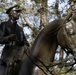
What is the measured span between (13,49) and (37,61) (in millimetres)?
800

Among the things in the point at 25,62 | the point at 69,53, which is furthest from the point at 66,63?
the point at 25,62

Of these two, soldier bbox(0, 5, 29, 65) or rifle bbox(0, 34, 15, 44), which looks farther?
soldier bbox(0, 5, 29, 65)

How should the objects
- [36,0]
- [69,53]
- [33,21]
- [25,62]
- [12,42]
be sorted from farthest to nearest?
[33,21] → [36,0] → [12,42] → [25,62] → [69,53]

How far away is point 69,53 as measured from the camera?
14.9ft

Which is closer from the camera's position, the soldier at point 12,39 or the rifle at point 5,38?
the rifle at point 5,38

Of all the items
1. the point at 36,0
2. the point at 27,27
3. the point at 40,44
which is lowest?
the point at 27,27

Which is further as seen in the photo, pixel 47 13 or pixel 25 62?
pixel 47 13

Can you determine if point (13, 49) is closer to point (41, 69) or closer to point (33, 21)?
point (41, 69)

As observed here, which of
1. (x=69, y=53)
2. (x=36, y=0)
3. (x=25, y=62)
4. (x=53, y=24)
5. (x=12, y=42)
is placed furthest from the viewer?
(x=36, y=0)

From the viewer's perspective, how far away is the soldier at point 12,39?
5516 millimetres

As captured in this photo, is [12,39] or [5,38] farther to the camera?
[12,39]

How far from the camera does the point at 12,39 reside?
5457mm

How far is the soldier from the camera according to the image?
5.52 metres

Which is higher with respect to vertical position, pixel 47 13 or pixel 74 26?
pixel 74 26
